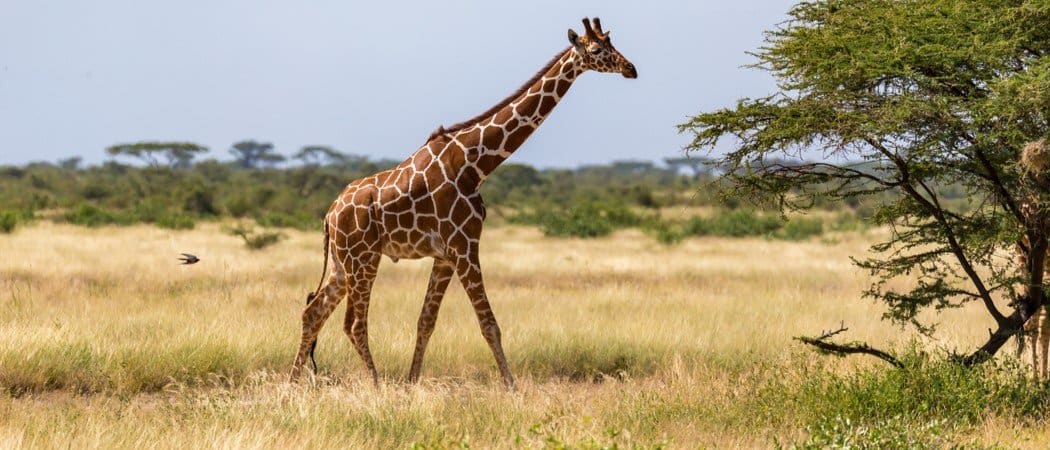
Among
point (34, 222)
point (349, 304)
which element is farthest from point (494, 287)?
point (34, 222)

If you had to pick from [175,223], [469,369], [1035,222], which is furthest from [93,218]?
[1035,222]

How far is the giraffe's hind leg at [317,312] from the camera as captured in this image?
32.8ft

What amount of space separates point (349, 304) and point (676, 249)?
63.8 ft

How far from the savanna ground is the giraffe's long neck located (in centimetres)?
200

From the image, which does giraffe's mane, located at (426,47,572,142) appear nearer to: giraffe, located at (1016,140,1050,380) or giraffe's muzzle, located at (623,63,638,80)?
giraffe's muzzle, located at (623,63,638,80)

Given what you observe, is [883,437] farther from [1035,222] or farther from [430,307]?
[430,307]

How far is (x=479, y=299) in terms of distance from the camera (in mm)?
9523

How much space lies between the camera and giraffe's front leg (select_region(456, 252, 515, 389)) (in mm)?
9375

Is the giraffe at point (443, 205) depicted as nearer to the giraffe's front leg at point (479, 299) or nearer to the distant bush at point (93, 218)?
the giraffe's front leg at point (479, 299)

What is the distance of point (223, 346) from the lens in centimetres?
1107

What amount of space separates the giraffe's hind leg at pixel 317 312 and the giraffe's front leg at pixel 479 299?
1.27 m

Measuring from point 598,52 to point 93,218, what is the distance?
3020 centimetres

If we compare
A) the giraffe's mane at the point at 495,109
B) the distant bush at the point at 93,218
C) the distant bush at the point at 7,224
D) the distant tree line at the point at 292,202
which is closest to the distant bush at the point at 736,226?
the distant tree line at the point at 292,202

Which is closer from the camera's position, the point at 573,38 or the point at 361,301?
the point at 573,38
